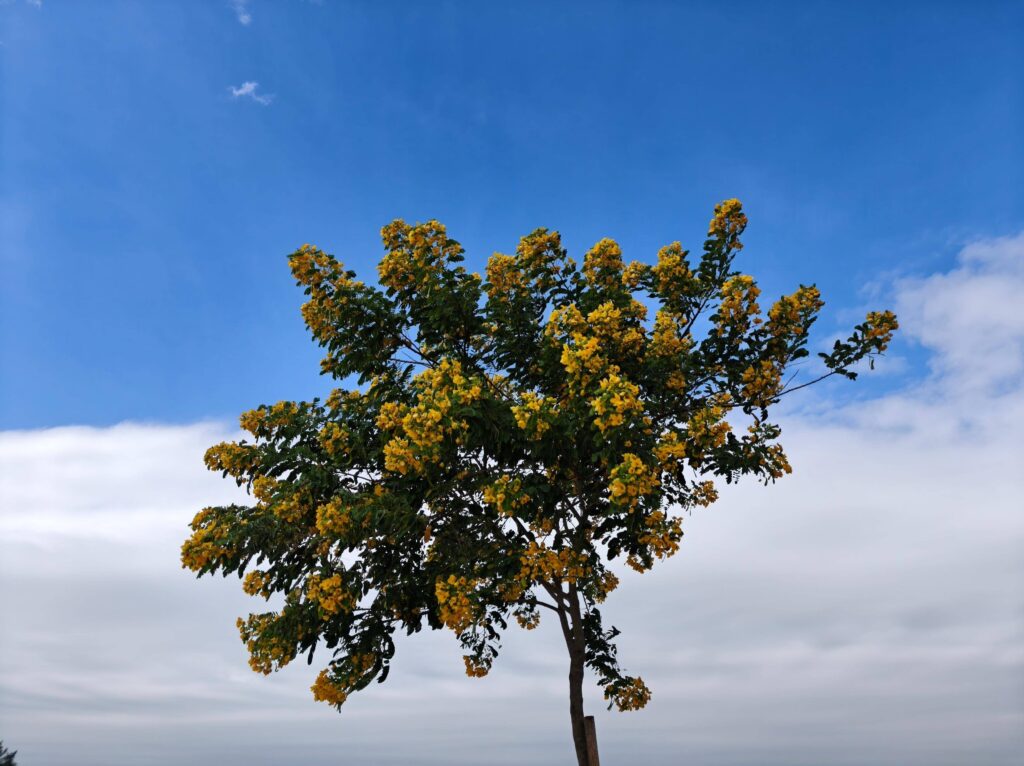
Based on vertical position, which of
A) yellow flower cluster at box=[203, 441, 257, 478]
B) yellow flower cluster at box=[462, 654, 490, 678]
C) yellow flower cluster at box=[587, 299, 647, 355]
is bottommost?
yellow flower cluster at box=[462, 654, 490, 678]

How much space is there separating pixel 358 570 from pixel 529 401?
3.85m

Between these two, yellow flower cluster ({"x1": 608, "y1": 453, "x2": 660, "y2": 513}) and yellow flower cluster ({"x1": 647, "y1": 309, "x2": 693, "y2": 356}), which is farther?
yellow flower cluster ({"x1": 647, "y1": 309, "x2": 693, "y2": 356})

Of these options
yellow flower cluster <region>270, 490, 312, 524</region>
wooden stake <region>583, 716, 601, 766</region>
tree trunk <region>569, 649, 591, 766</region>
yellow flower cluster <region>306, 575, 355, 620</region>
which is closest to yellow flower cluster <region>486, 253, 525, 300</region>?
yellow flower cluster <region>270, 490, 312, 524</region>

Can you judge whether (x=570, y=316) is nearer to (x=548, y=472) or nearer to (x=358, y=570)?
(x=548, y=472)

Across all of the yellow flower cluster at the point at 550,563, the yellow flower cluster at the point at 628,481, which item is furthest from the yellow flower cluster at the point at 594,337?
the yellow flower cluster at the point at 550,563

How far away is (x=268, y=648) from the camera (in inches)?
485

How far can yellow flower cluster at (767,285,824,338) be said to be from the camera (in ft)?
41.8

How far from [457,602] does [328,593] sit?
6.08 ft

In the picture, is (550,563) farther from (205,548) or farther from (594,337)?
(205,548)

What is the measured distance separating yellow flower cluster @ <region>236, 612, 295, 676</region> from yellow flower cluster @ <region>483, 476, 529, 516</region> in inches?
154

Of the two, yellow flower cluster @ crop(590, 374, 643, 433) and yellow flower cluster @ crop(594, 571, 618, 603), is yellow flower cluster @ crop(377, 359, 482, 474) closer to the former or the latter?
yellow flower cluster @ crop(590, 374, 643, 433)

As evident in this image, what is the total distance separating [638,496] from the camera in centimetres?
1056

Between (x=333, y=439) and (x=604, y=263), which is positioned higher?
(x=604, y=263)

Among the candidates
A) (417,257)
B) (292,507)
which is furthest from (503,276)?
(292,507)
